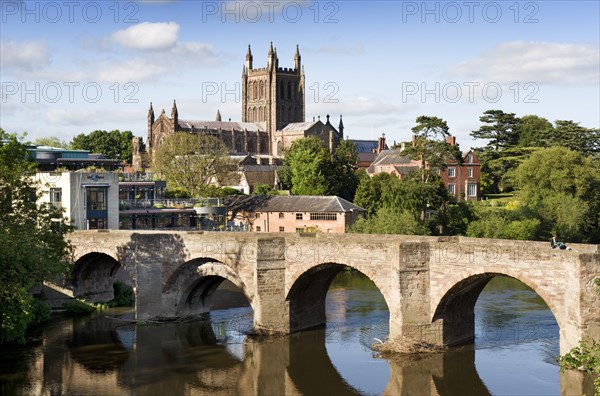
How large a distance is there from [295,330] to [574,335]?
59.1 ft

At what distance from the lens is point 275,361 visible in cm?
4562

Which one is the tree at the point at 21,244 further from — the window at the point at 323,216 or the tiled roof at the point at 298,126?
the tiled roof at the point at 298,126

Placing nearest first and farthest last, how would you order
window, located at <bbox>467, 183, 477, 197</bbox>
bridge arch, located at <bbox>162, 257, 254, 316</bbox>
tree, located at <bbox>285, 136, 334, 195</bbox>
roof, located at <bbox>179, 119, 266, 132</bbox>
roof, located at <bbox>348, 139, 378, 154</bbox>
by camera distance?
bridge arch, located at <bbox>162, 257, 254, 316</bbox>, tree, located at <bbox>285, 136, 334, 195</bbox>, window, located at <bbox>467, 183, 477, 197</bbox>, roof, located at <bbox>179, 119, 266, 132</bbox>, roof, located at <bbox>348, 139, 378, 154</bbox>

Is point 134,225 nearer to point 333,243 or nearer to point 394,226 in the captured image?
point 394,226

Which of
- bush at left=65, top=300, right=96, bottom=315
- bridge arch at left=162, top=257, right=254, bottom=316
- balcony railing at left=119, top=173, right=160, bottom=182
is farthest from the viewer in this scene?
balcony railing at left=119, top=173, right=160, bottom=182

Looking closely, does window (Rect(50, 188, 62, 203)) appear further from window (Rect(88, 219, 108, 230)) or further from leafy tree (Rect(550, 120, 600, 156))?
leafy tree (Rect(550, 120, 600, 156))

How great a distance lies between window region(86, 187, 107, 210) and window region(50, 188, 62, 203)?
7.16 ft

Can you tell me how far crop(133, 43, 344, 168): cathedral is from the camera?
16350 cm

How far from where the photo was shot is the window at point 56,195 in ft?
223

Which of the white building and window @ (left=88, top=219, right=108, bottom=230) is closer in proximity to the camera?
the white building

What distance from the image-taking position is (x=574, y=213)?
8419 centimetres

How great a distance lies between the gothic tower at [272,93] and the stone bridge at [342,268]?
11598 centimetres

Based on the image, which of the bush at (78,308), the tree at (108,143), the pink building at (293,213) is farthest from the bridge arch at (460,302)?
the tree at (108,143)

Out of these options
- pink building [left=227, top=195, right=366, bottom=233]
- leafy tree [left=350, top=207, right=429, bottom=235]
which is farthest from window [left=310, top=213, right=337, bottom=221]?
leafy tree [left=350, top=207, right=429, bottom=235]
